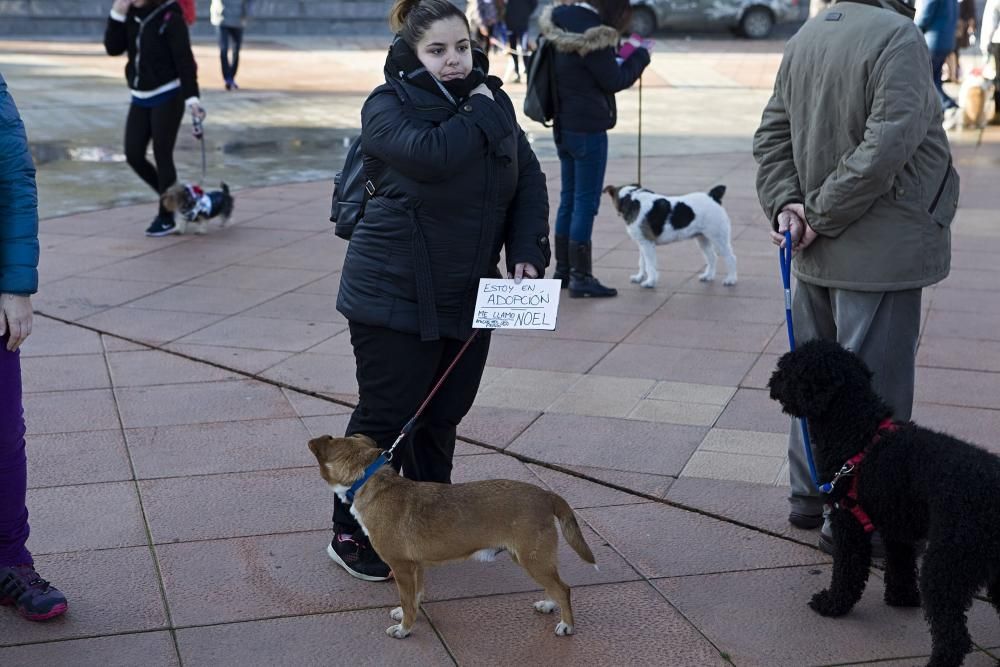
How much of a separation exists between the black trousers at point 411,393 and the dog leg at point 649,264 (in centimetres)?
414

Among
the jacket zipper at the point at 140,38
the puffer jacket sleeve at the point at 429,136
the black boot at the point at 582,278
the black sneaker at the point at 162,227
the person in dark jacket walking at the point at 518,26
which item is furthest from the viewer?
the person in dark jacket walking at the point at 518,26

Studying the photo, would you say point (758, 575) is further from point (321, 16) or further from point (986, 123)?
point (321, 16)

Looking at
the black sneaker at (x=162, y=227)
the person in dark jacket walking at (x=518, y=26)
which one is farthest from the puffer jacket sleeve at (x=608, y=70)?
the person in dark jacket walking at (x=518, y=26)

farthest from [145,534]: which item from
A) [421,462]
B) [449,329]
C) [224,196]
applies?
[224,196]

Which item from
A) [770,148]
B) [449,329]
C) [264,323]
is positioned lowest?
[264,323]

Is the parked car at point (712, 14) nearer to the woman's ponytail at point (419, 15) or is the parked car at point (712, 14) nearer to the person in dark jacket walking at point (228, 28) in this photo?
the person in dark jacket walking at point (228, 28)

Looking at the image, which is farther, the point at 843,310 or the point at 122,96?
the point at 122,96

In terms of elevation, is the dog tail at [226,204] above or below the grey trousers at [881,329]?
below

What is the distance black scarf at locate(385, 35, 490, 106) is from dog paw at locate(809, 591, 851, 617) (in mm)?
2029

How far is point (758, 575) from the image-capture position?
4.20 metres

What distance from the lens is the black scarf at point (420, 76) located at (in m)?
3.78

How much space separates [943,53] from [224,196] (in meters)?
8.80

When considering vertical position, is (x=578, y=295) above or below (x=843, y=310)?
below

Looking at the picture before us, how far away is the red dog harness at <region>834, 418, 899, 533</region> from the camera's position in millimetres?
3709
